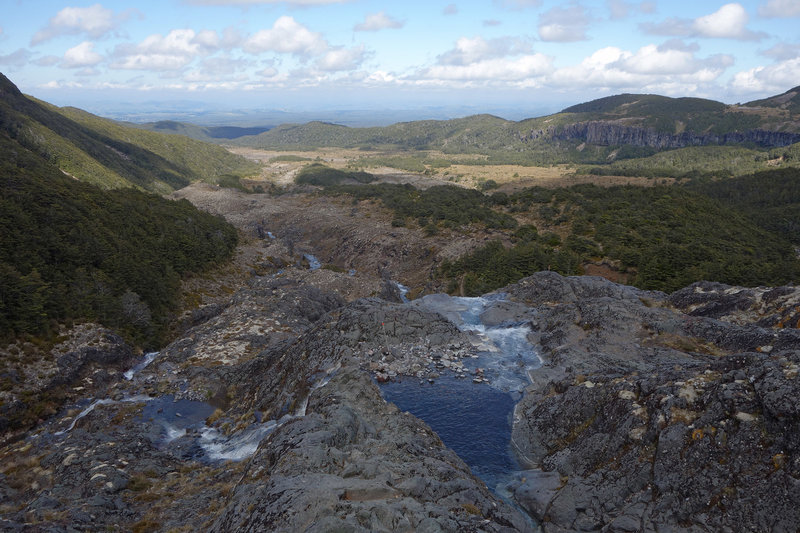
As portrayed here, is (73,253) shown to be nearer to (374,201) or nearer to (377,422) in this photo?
(377,422)

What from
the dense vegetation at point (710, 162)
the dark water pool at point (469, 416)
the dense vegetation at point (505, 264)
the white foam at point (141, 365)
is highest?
the dense vegetation at point (710, 162)

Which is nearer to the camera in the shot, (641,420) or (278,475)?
(278,475)

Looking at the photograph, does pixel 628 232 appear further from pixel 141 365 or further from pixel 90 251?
pixel 90 251

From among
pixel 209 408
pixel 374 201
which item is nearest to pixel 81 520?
pixel 209 408

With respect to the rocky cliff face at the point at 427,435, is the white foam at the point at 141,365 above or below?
below

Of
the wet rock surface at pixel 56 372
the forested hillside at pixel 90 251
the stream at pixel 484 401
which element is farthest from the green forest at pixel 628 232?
the wet rock surface at pixel 56 372

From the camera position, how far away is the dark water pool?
64.4 ft

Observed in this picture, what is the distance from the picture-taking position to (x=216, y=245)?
65812mm

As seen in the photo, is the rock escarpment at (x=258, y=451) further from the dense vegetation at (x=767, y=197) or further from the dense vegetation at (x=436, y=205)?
the dense vegetation at (x=767, y=197)

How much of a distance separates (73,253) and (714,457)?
167 ft

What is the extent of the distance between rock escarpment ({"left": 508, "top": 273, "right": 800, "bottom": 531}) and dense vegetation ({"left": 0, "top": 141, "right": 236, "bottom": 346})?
36992mm

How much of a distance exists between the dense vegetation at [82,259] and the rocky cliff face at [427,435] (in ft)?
18.9

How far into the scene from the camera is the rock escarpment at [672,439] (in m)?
12.4

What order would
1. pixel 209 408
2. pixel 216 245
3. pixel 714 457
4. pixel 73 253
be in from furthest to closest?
pixel 216 245, pixel 73 253, pixel 209 408, pixel 714 457
